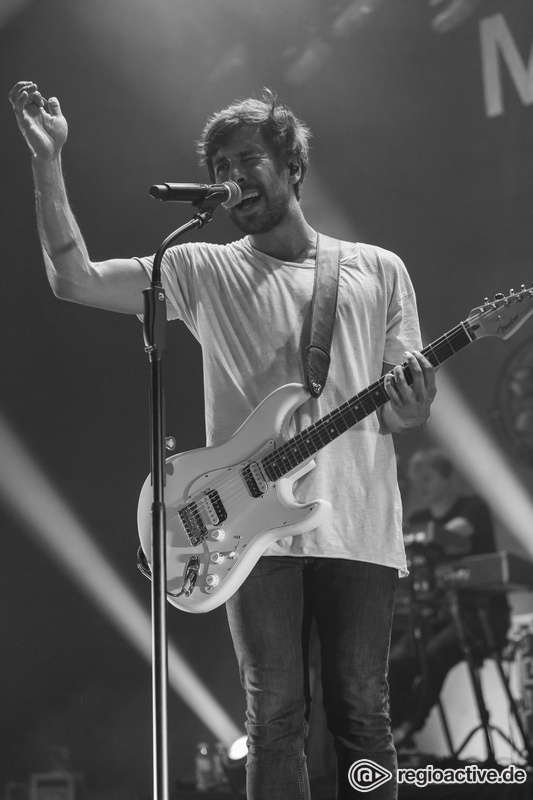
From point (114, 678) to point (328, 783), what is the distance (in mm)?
915

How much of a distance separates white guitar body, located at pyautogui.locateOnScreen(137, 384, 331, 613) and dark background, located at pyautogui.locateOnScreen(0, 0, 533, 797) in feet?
5.08

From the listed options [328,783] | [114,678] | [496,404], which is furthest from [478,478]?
[114,678]

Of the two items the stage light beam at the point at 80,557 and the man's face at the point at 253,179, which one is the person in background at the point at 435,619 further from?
the man's face at the point at 253,179

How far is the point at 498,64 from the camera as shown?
3.60m

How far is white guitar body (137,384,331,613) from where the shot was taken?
1.96 metres

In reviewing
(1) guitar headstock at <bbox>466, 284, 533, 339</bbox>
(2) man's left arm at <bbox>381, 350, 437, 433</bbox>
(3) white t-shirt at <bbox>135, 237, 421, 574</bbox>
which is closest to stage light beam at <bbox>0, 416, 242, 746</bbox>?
(3) white t-shirt at <bbox>135, 237, 421, 574</bbox>

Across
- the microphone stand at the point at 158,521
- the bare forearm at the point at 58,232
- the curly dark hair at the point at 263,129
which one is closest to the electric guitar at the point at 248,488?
the microphone stand at the point at 158,521

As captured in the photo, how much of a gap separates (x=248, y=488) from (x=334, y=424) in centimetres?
25

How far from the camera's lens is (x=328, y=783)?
3.20m

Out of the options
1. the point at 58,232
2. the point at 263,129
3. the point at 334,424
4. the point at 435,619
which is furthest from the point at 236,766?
the point at 263,129

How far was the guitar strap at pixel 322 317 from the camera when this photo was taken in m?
Answer: 2.07

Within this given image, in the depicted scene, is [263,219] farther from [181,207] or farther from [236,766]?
[236,766]

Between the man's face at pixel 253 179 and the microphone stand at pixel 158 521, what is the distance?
419mm

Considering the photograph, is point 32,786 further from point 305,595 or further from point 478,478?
point 478,478
